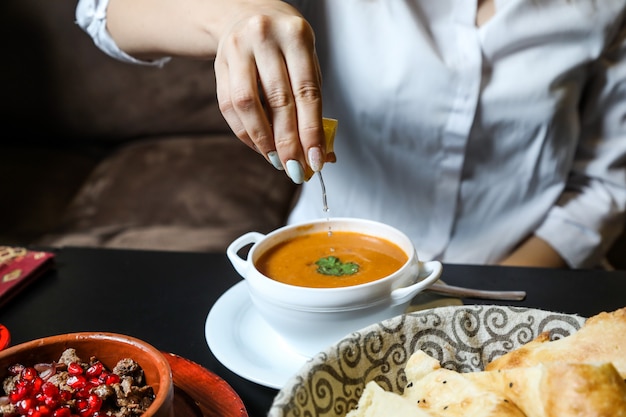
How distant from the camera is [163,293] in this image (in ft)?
3.18

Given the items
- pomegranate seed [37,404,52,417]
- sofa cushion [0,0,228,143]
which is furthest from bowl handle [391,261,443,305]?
sofa cushion [0,0,228,143]

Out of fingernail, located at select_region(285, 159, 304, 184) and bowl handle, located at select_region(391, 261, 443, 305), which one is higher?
fingernail, located at select_region(285, 159, 304, 184)

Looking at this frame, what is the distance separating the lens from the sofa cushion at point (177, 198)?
196 cm

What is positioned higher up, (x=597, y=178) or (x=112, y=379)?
(x=112, y=379)

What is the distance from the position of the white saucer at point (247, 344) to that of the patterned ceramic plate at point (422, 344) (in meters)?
0.13

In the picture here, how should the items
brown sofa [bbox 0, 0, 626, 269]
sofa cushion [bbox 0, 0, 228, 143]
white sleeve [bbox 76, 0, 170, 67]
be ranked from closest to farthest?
1. white sleeve [bbox 76, 0, 170, 67]
2. brown sofa [bbox 0, 0, 626, 269]
3. sofa cushion [bbox 0, 0, 228, 143]

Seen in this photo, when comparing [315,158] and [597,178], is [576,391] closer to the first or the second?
[315,158]

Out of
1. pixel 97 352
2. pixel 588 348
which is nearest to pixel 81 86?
pixel 97 352

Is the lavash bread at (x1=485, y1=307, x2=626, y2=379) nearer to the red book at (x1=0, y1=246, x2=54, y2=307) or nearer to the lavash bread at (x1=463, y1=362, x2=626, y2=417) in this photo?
the lavash bread at (x1=463, y1=362, x2=626, y2=417)

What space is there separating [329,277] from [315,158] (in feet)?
0.48

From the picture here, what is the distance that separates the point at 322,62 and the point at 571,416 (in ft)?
3.19

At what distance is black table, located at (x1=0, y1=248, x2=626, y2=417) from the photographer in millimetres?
881

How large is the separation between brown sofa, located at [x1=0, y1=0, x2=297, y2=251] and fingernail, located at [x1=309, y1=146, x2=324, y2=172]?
125 centimetres

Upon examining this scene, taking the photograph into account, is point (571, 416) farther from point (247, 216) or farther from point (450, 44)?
point (247, 216)
